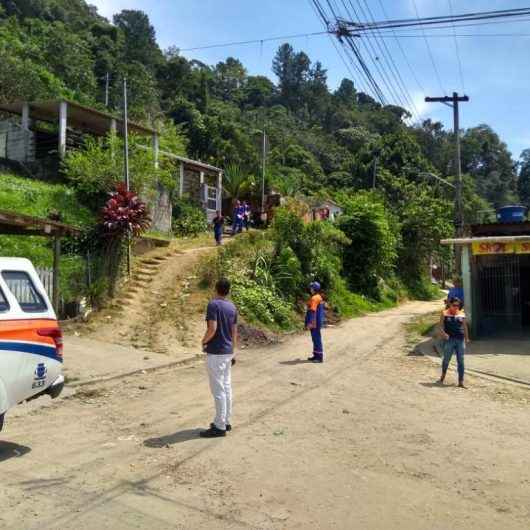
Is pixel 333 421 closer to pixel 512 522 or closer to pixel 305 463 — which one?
pixel 305 463

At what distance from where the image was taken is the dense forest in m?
35.7

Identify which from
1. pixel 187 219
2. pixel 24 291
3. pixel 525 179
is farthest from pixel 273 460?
pixel 525 179

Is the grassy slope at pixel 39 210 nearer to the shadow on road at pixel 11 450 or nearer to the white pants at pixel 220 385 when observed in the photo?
the shadow on road at pixel 11 450

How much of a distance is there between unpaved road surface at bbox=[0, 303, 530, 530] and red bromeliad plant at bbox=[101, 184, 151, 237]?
6.10 m

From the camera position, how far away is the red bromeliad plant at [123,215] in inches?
592

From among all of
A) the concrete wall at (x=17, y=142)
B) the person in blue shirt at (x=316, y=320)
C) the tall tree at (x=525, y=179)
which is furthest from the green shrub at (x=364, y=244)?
the tall tree at (x=525, y=179)

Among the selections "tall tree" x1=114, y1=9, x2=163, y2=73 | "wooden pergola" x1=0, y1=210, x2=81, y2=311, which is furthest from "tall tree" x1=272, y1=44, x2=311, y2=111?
"wooden pergola" x1=0, y1=210, x2=81, y2=311

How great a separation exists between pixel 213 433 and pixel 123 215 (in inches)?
377

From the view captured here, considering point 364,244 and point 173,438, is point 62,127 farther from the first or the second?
point 173,438

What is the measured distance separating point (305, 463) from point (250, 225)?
23.0 m

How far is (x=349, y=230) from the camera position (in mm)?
26531

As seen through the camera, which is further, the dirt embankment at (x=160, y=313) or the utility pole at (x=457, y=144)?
the utility pole at (x=457, y=144)

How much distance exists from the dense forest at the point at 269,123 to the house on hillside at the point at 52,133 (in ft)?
23.0

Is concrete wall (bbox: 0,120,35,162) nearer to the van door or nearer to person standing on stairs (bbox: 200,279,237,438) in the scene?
the van door
